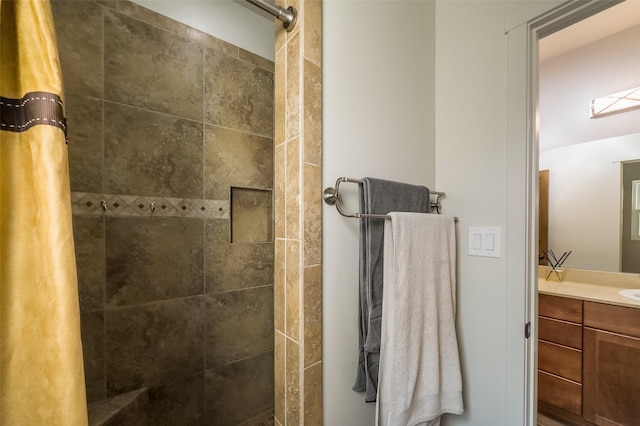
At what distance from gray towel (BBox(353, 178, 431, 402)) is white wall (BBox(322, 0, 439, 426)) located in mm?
31

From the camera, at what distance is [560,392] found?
1819 mm

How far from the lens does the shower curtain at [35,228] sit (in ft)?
1.54

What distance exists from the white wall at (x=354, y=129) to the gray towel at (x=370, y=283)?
0.10 feet

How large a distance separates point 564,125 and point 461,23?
1892 mm

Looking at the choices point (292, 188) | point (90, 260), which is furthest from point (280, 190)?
point (90, 260)

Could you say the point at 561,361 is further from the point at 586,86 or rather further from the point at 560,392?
the point at 586,86

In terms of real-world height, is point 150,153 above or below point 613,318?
above

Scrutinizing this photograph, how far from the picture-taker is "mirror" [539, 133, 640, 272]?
76.9 inches

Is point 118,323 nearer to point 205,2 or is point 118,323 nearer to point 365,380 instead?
point 365,380

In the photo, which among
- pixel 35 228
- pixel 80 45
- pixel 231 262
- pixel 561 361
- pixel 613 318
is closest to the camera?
pixel 35 228

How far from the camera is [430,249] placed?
0.96 m

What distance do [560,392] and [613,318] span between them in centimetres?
64

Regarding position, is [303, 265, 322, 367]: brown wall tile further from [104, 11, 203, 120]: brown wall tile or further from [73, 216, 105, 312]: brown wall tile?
[104, 11, 203, 120]: brown wall tile

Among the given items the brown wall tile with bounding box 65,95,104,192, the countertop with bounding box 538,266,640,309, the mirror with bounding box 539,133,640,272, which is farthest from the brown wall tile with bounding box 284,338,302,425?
the mirror with bounding box 539,133,640,272
